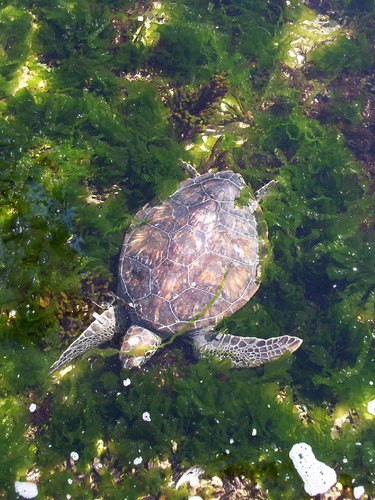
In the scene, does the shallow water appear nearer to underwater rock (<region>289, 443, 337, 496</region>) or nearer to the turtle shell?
underwater rock (<region>289, 443, 337, 496</region>)

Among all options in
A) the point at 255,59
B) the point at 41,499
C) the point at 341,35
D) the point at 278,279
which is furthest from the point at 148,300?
the point at 341,35

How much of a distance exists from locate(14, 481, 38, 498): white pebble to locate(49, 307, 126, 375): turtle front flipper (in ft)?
3.31

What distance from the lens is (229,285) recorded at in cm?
427

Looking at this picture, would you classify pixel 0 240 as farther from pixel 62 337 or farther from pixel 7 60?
pixel 7 60

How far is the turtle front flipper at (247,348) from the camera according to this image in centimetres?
418

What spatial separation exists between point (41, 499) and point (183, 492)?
4.30 feet

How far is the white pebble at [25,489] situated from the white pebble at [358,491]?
3.02m

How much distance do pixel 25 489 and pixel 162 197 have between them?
3.25 metres

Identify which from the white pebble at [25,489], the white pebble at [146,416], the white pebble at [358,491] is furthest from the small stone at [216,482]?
the white pebble at [25,489]

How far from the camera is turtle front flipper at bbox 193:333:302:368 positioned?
418 cm

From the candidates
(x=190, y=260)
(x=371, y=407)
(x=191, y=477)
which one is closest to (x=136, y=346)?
(x=190, y=260)

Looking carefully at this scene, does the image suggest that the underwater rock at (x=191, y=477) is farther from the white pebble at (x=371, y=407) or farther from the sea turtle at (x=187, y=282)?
the white pebble at (x=371, y=407)

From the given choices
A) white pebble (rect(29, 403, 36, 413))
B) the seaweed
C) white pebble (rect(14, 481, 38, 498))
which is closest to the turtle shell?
the seaweed

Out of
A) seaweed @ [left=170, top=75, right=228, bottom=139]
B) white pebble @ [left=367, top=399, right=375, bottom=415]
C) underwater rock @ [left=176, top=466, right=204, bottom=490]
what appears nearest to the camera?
underwater rock @ [left=176, top=466, right=204, bottom=490]
